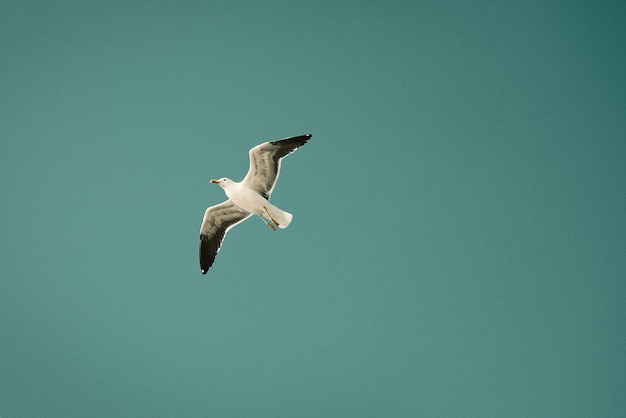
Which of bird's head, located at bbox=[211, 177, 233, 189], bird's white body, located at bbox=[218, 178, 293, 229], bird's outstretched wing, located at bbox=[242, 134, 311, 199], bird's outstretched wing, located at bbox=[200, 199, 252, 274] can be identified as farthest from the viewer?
bird's outstretched wing, located at bbox=[200, 199, 252, 274]

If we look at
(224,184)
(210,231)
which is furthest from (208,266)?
(224,184)

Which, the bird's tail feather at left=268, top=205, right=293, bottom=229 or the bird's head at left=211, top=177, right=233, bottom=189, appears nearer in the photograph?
the bird's tail feather at left=268, top=205, right=293, bottom=229

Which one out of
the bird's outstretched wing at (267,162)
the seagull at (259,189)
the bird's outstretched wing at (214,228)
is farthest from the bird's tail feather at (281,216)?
the bird's outstretched wing at (214,228)

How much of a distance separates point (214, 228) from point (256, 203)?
151cm

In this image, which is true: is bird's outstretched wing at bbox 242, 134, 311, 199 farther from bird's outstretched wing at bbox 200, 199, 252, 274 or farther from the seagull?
bird's outstretched wing at bbox 200, 199, 252, 274

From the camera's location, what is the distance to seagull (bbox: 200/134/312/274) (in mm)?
11227

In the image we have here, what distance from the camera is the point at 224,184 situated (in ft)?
38.9

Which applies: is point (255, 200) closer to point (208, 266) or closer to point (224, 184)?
point (224, 184)

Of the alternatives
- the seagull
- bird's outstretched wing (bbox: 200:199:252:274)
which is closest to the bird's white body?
the seagull

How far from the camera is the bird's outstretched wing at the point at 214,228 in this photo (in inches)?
486

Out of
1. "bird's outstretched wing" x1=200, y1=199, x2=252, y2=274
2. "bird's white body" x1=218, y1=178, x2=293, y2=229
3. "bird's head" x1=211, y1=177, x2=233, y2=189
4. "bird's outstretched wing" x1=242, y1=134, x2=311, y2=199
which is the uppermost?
"bird's outstretched wing" x1=242, y1=134, x2=311, y2=199

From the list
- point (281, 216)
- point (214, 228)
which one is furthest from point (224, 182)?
point (281, 216)

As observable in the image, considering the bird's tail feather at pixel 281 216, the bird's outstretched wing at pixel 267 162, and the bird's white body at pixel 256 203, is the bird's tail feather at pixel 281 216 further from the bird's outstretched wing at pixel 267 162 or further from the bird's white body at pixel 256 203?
the bird's outstretched wing at pixel 267 162

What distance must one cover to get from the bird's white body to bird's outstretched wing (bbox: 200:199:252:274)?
71 cm
